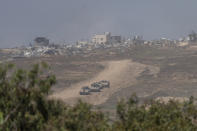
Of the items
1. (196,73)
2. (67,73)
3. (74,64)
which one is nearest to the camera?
(196,73)

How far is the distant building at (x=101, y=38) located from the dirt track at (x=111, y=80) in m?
58.5

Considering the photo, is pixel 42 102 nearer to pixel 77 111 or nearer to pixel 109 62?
pixel 77 111

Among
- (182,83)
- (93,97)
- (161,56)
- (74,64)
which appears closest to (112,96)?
(93,97)

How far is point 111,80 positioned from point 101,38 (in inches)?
3184

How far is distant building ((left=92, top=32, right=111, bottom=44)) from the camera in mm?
138500

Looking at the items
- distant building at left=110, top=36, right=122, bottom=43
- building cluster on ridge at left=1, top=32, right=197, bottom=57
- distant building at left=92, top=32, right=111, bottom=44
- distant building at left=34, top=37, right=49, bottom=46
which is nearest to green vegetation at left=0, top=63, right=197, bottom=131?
building cluster on ridge at left=1, top=32, right=197, bottom=57

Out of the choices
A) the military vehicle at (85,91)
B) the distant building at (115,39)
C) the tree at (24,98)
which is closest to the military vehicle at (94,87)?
the military vehicle at (85,91)

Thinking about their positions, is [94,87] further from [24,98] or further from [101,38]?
[101,38]

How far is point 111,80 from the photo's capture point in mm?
62625

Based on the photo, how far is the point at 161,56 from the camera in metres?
85.2

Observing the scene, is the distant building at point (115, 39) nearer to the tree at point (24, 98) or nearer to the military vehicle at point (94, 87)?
the military vehicle at point (94, 87)

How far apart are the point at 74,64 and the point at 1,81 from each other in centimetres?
6235

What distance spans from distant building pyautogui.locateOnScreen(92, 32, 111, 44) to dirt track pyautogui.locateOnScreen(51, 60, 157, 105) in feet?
192

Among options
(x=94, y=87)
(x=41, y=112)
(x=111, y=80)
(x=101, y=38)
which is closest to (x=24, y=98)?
(x=41, y=112)
